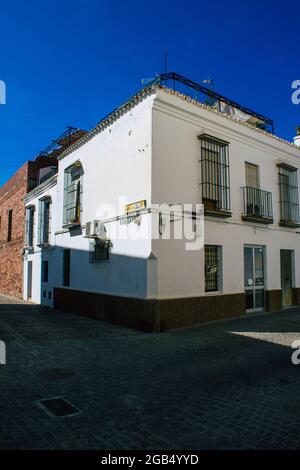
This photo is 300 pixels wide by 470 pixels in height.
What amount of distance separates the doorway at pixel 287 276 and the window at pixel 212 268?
3.90 m

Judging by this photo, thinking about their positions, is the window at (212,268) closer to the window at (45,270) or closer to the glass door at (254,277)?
the glass door at (254,277)

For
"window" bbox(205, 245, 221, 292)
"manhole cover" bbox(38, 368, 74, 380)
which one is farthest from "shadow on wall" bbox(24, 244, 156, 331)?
"manhole cover" bbox(38, 368, 74, 380)

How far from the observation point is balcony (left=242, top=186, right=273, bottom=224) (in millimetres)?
11617

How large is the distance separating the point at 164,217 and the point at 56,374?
16.4ft

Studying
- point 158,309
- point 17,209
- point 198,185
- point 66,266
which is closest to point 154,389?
point 158,309

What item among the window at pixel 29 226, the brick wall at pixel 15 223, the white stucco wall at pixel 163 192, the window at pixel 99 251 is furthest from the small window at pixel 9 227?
the window at pixel 99 251

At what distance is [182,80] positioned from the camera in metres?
10.7

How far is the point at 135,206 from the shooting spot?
956 centimetres

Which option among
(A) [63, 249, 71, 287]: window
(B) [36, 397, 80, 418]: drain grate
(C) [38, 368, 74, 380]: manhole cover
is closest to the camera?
(B) [36, 397, 80, 418]: drain grate

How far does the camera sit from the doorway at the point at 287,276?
1330cm

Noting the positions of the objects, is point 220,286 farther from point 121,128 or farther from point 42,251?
point 42,251

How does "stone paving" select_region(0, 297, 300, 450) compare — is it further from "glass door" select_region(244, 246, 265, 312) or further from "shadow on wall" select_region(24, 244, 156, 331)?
"glass door" select_region(244, 246, 265, 312)

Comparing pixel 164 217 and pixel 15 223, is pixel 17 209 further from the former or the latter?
pixel 164 217

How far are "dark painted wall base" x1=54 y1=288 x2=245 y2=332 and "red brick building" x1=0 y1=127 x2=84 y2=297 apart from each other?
8823 millimetres
